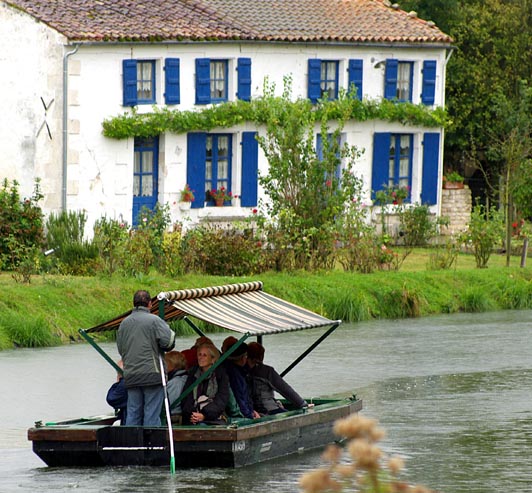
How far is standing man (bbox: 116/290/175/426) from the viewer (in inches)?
552

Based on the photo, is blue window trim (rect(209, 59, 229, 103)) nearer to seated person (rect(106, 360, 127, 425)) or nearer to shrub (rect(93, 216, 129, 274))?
shrub (rect(93, 216, 129, 274))

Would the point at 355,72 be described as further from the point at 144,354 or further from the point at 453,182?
the point at 144,354

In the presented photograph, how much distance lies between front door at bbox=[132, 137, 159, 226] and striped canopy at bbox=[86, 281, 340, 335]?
17.5 metres

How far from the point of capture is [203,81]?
34.8 m

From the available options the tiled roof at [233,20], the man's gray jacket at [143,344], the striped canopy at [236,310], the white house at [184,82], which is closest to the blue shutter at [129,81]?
the white house at [184,82]

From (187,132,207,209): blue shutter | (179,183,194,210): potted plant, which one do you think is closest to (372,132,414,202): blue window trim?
(187,132,207,209): blue shutter

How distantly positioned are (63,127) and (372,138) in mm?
8703

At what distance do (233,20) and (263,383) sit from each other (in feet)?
71.9

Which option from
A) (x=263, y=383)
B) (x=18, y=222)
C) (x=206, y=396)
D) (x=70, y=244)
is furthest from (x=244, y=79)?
(x=206, y=396)

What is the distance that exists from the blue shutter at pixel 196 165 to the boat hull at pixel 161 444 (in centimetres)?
2019

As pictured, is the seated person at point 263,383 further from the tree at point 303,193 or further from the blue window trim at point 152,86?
the blue window trim at point 152,86

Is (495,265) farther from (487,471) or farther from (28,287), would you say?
(487,471)

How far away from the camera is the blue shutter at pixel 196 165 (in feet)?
114

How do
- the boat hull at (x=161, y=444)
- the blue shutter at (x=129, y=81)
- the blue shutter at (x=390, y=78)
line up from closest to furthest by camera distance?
the boat hull at (x=161, y=444)
the blue shutter at (x=129, y=81)
the blue shutter at (x=390, y=78)
